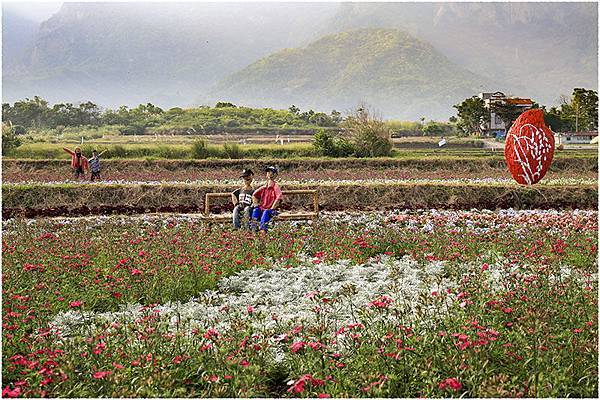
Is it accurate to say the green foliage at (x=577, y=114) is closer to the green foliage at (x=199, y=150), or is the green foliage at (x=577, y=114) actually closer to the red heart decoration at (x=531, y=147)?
the green foliage at (x=199, y=150)

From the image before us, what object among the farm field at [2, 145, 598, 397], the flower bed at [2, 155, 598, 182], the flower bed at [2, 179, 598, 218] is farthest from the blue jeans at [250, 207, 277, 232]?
the flower bed at [2, 155, 598, 182]

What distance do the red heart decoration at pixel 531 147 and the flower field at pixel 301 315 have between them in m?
6.47

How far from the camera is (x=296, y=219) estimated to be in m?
10.6

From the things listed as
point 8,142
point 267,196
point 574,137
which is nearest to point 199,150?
point 8,142

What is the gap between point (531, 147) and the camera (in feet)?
49.3

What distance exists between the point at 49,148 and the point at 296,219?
2882 cm

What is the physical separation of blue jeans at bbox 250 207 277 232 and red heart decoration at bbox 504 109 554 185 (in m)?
7.56

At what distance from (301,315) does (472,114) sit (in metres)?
54.2

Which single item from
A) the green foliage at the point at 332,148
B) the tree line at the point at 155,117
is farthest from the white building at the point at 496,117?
the green foliage at the point at 332,148

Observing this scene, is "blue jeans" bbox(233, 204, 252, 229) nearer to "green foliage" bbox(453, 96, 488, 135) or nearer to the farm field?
the farm field

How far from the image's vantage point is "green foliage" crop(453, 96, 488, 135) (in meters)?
55.9

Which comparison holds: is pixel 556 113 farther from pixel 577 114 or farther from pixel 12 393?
pixel 12 393

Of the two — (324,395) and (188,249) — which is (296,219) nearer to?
(188,249)

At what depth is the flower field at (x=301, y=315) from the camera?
3.86 m
